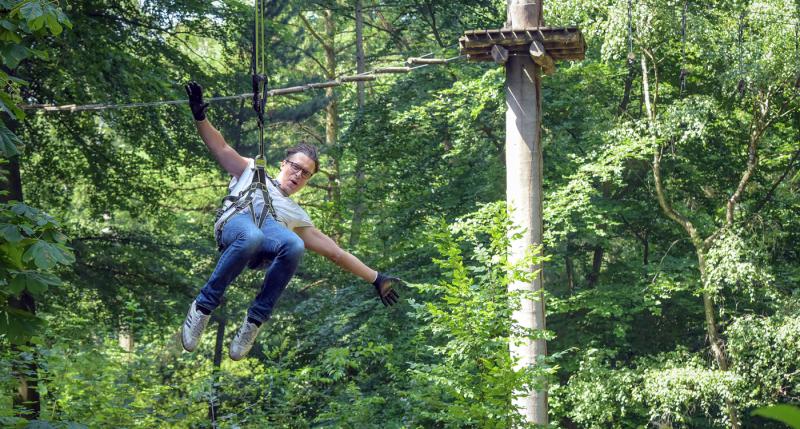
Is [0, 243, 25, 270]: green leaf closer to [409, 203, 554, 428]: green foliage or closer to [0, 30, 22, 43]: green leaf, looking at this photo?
[0, 30, 22, 43]: green leaf

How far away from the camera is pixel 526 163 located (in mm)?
7590

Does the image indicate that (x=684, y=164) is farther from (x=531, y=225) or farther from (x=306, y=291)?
(x=531, y=225)

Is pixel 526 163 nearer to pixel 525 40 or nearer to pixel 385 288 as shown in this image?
pixel 525 40

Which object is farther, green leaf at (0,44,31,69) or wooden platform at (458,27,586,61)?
wooden platform at (458,27,586,61)

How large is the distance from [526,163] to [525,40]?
2.87 feet

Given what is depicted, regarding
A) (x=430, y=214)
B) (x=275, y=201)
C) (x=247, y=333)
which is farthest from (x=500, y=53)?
(x=430, y=214)

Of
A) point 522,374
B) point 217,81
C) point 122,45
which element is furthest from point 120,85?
point 522,374

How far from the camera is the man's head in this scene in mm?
5445

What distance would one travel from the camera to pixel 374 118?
54.7ft

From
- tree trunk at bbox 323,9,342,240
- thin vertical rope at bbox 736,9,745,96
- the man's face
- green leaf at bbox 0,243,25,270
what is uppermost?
tree trunk at bbox 323,9,342,240

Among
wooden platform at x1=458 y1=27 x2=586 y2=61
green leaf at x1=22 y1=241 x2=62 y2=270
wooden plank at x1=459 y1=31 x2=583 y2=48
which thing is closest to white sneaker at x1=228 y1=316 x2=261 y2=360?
green leaf at x1=22 y1=241 x2=62 y2=270

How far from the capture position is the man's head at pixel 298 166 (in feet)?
17.9

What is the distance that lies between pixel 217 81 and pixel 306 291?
4.86 meters

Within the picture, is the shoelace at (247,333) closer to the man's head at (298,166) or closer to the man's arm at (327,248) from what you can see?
the man's arm at (327,248)
